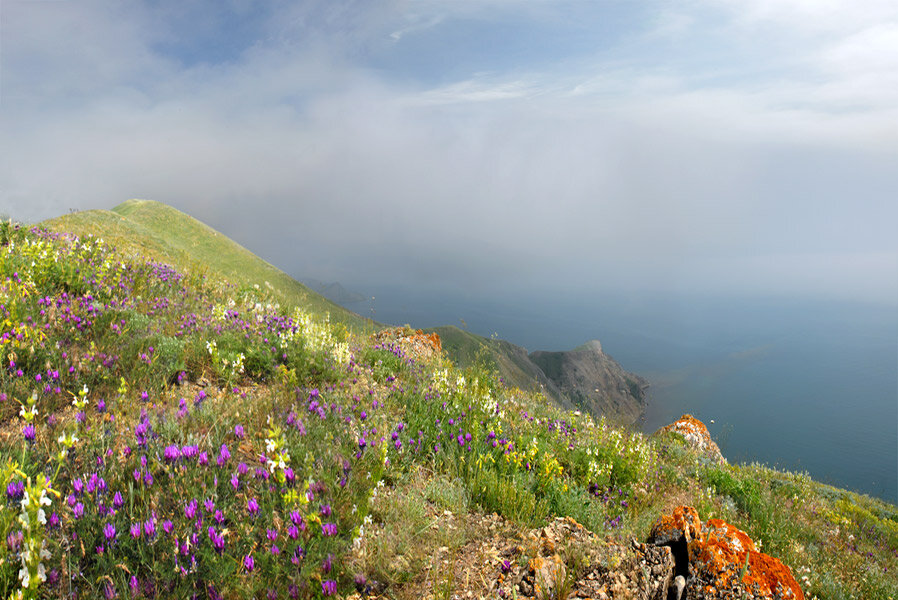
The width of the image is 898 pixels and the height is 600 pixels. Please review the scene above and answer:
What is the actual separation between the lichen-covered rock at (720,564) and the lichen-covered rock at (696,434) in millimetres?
14431

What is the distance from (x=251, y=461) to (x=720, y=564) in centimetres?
399

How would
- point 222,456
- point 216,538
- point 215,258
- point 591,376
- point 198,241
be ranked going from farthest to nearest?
point 591,376 → point 198,241 → point 215,258 → point 222,456 → point 216,538

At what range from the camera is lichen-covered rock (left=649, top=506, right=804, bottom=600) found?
329 centimetres

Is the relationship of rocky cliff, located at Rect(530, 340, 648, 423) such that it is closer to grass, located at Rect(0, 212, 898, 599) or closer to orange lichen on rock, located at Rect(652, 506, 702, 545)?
grass, located at Rect(0, 212, 898, 599)

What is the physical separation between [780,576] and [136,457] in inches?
209

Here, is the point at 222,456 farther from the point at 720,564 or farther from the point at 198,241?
the point at 198,241

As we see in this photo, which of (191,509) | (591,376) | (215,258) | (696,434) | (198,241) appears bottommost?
(591,376)

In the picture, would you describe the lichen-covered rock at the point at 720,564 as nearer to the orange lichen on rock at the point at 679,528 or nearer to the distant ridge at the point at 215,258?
the orange lichen on rock at the point at 679,528

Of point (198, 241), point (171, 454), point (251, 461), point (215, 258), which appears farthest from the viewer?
point (198, 241)

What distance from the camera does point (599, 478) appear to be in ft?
19.8

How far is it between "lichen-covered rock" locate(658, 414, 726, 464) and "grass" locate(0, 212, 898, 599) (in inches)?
285

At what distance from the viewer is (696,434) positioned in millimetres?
17125

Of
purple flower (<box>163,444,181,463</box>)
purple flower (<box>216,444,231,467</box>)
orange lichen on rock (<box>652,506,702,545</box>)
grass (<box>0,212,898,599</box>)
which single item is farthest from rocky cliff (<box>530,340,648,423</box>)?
purple flower (<box>163,444,181,463</box>)

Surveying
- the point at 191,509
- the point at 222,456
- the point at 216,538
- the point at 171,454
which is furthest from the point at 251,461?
the point at 216,538
